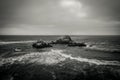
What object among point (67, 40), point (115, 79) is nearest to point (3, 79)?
point (115, 79)

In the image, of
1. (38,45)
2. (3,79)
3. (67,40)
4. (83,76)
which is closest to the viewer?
(3,79)

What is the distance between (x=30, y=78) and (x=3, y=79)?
343 cm

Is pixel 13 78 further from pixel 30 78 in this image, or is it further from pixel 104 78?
pixel 104 78

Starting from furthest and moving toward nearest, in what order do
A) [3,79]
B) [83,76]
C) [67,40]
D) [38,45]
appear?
1. [67,40]
2. [38,45]
3. [83,76]
4. [3,79]

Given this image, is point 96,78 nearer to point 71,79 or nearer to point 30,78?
point 71,79

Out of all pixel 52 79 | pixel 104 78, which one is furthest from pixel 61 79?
pixel 104 78

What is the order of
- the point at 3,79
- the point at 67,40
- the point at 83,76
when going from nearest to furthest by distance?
the point at 3,79 → the point at 83,76 → the point at 67,40

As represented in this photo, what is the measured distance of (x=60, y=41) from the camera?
173 feet

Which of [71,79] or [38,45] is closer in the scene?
[71,79]

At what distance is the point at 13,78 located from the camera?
33.4 feet

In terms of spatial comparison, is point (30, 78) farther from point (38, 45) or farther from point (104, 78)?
point (38, 45)

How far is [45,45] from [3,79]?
28.8 meters

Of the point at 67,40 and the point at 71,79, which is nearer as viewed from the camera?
the point at 71,79

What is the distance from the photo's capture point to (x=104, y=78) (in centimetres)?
1026
